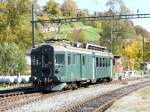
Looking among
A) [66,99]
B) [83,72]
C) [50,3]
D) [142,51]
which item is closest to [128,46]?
[142,51]

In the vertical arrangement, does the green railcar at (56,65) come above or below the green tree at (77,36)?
below

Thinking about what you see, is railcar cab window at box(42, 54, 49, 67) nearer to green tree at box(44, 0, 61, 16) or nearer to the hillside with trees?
the hillside with trees

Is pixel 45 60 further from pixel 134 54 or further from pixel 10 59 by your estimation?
pixel 134 54

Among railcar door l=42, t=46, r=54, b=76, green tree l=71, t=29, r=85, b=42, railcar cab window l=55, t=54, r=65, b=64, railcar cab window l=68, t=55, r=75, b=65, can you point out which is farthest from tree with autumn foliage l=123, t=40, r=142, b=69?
railcar door l=42, t=46, r=54, b=76

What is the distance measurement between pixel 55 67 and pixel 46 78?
2.76ft

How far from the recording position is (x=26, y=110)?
20625 millimetres

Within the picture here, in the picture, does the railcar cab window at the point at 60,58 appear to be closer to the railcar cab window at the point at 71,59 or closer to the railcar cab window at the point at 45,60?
the railcar cab window at the point at 45,60

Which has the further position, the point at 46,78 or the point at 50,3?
the point at 50,3

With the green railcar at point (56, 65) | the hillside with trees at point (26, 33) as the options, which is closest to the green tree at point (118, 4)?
the hillside with trees at point (26, 33)

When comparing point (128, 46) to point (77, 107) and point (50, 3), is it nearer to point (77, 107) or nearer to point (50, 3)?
point (50, 3)

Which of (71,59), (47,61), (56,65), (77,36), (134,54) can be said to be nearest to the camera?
(56,65)

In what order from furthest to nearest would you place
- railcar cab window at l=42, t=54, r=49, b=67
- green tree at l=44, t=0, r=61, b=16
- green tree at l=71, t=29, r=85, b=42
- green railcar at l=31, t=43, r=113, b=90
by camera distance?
green tree at l=44, t=0, r=61, b=16, green tree at l=71, t=29, r=85, b=42, railcar cab window at l=42, t=54, r=49, b=67, green railcar at l=31, t=43, r=113, b=90

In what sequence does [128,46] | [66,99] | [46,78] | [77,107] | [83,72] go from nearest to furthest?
1. [77,107]
2. [66,99]
3. [46,78]
4. [83,72]
5. [128,46]

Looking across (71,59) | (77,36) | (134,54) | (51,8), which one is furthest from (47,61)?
(51,8)
